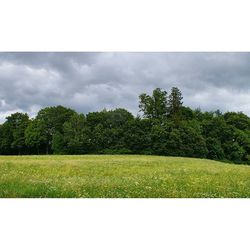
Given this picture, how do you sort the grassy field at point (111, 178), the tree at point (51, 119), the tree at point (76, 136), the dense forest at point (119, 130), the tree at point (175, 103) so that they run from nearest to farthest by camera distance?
the grassy field at point (111, 178) → the tree at point (175, 103) → the tree at point (51, 119) → the dense forest at point (119, 130) → the tree at point (76, 136)

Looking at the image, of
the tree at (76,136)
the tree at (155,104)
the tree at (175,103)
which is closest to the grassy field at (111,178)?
the tree at (76,136)

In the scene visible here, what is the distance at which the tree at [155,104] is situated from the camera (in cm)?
1902

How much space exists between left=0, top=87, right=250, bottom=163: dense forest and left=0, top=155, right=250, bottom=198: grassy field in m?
0.64

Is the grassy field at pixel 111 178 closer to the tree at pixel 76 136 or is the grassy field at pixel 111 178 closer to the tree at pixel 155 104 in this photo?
the tree at pixel 76 136

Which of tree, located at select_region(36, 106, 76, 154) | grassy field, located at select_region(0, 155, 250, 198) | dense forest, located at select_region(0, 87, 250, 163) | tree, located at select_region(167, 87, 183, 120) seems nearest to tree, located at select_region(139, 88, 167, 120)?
dense forest, located at select_region(0, 87, 250, 163)

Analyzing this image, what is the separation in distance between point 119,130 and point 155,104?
2275 millimetres

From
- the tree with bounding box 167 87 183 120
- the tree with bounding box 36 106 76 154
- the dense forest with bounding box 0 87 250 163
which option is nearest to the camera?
the tree with bounding box 167 87 183 120

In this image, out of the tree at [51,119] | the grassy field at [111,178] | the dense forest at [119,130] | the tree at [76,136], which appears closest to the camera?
the grassy field at [111,178]

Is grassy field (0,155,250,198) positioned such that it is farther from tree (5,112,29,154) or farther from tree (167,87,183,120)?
tree (167,87,183,120)

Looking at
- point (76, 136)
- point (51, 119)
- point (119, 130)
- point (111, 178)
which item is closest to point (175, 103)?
point (119, 130)

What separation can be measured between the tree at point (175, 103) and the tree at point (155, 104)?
10.0 inches

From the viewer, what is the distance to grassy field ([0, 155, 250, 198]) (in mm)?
12539
